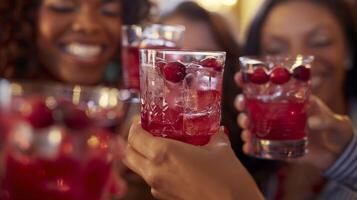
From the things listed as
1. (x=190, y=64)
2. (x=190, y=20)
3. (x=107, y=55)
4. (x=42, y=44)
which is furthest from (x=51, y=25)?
(x=190, y=64)

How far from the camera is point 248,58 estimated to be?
4.32 ft

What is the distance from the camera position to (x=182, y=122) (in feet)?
3.13

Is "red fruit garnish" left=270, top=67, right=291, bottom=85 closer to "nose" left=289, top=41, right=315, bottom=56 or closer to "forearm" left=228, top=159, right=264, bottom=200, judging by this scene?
"forearm" left=228, top=159, right=264, bottom=200

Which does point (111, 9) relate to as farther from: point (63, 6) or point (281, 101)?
point (281, 101)

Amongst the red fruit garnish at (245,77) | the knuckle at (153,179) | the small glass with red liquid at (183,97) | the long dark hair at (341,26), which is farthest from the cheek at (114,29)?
the knuckle at (153,179)

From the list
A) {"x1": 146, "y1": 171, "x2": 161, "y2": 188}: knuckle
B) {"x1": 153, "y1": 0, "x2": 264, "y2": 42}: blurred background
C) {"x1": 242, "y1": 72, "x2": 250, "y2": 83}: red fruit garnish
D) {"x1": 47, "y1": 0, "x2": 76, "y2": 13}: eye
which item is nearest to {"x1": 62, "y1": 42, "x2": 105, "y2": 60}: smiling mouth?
{"x1": 47, "y1": 0, "x2": 76, "y2": 13}: eye

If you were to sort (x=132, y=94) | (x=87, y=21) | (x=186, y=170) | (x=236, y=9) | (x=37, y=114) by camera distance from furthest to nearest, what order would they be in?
(x=236, y=9) < (x=87, y=21) < (x=132, y=94) < (x=186, y=170) < (x=37, y=114)

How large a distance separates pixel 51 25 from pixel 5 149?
4.61 ft

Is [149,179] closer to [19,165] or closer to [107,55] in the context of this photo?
[19,165]

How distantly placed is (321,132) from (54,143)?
3.13ft

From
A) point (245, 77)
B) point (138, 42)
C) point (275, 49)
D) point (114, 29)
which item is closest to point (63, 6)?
point (114, 29)

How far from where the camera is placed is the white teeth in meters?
2.03

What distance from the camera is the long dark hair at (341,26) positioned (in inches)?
82.4

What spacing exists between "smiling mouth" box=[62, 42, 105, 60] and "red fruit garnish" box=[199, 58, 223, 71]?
3.76ft
